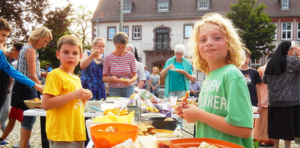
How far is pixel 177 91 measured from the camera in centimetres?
546

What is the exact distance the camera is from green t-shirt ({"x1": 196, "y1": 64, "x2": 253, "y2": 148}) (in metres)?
1.24

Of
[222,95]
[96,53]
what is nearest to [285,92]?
[96,53]

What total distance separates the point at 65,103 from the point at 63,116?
12cm

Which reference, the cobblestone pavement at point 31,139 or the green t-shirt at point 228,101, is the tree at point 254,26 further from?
the green t-shirt at point 228,101

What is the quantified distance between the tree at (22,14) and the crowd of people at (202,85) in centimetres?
895

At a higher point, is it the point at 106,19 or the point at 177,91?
the point at 106,19

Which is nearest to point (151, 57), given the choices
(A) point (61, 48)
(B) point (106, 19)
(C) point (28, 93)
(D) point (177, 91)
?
(B) point (106, 19)

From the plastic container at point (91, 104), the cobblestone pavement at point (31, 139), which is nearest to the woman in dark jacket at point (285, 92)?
the plastic container at point (91, 104)

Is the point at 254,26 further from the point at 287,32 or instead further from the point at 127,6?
the point at 127,6

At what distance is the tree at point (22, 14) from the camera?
12578 mm

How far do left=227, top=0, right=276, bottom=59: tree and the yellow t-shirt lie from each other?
2269 centimetres

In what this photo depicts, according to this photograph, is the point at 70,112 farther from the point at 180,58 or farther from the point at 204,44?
the point at 180,58

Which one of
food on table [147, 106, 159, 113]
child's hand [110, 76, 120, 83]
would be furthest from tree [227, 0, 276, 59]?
food on table [147, 106, 159, 113]

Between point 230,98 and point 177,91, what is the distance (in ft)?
13.8
